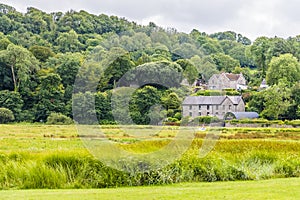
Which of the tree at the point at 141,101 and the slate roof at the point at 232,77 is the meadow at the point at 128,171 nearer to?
the tree at the point at 141,101

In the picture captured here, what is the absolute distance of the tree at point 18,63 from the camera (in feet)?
212

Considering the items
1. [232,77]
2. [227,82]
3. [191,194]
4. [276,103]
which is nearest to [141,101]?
[191,194]

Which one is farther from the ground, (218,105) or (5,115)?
(218,105)

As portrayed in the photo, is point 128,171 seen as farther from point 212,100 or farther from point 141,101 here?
point 212,100

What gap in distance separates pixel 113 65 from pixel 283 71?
54634 mm

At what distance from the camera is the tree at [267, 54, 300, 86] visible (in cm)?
7206

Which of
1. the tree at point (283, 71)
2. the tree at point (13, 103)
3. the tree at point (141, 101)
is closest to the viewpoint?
the tree at point (141, 101)

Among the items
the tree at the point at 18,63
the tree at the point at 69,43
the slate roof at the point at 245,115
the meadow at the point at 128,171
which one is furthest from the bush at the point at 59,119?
the meadow at the point at 128,171

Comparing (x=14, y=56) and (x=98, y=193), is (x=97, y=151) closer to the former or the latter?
(x=98, y=193)

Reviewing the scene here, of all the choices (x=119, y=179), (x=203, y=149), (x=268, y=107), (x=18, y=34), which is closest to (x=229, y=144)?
(x=203, y=149)

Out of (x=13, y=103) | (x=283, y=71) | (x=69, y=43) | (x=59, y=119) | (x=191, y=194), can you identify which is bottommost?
(x=191, y=194)

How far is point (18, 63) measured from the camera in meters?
66.0

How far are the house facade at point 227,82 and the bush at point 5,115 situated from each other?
1194 inches

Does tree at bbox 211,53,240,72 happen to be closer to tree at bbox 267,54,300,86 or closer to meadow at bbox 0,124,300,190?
tree at bbox 267,54,300,86
